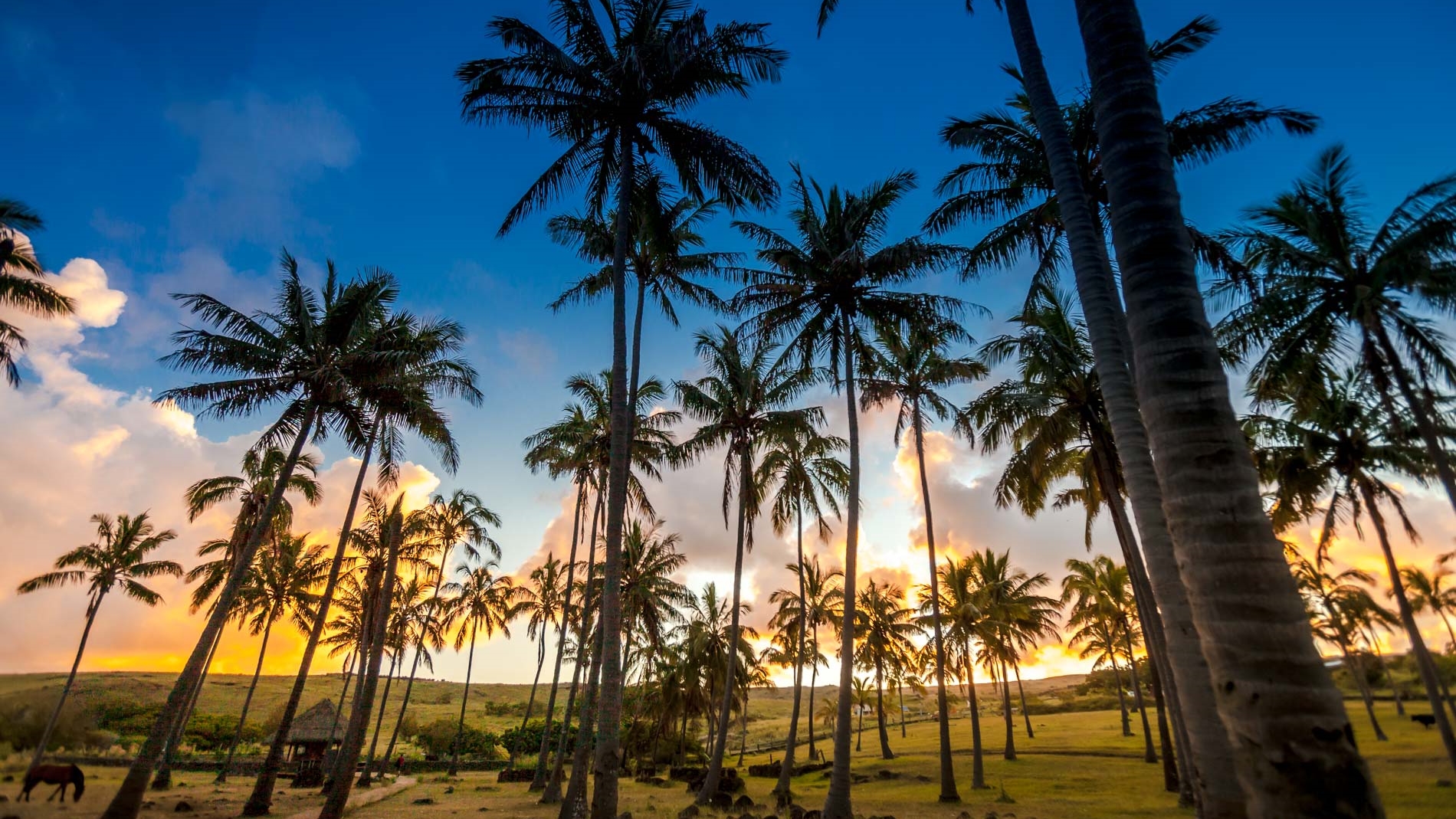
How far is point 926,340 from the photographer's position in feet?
57.3

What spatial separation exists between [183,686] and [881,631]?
31694 millimetres

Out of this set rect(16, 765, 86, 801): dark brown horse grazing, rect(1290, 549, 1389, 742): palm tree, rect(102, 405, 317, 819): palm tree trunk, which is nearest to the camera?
rect(102, 405, 317, 819): palm tree trunk

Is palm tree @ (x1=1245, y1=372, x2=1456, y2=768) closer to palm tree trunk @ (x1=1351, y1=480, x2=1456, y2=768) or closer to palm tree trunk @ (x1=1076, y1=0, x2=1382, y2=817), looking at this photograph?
palm tree trunk @ (x1=1351, y1=480, x2=1456, y2=768)

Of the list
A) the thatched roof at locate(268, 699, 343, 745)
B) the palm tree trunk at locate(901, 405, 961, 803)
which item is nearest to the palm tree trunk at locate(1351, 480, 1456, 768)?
the palm tree trunk at locate(901, 405, 961, 803)

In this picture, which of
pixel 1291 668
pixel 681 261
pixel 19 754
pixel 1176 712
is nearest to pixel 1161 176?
pixel 1291 668

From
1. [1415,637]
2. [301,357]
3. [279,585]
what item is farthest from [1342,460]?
[279,585]

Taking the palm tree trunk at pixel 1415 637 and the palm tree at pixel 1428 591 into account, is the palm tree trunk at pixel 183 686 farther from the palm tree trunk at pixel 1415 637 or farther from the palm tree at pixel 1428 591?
the palm tree at pixel 1428 591

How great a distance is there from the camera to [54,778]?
15430mm

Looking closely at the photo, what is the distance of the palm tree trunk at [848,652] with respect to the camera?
13.4m

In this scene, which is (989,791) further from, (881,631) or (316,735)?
(316,735)

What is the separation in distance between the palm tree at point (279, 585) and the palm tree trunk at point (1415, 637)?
1596 inches

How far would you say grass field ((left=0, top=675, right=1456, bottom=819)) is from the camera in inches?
615

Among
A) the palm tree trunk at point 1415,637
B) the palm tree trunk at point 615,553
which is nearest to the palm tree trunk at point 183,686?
the palm tree trunk at point 615,553

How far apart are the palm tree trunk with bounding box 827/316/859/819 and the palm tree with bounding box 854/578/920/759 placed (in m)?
22.0
